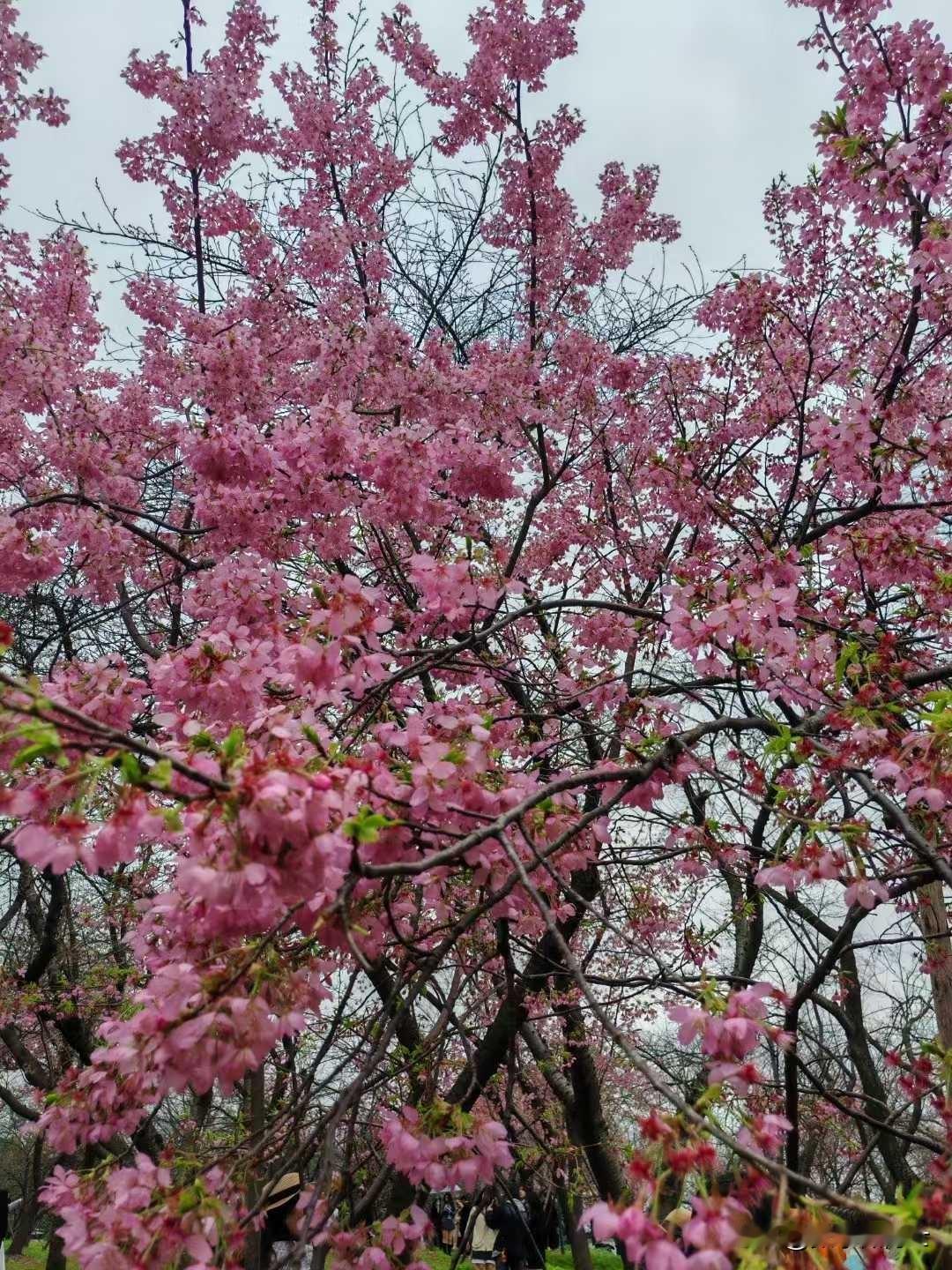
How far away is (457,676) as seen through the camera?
4.85 m

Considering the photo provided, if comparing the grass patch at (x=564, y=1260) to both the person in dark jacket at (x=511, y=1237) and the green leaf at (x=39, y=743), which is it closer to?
the person in dark jacket at (x=511, y=1237)

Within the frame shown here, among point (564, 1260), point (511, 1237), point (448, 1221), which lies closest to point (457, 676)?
point (511, 1237)

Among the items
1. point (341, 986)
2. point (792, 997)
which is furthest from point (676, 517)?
point (792, 997)

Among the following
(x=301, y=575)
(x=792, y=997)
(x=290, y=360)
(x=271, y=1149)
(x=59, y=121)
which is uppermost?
(x=59, y=121)

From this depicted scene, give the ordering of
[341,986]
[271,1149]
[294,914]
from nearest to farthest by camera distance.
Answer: [294,914] → [271,1149] → [341,986]

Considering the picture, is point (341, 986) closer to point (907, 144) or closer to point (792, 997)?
point (792, 997)

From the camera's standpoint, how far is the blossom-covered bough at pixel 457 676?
167cm

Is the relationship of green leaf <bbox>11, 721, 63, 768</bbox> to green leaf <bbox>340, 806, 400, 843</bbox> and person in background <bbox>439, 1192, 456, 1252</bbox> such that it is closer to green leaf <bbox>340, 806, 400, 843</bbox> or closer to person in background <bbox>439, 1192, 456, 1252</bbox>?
green leaf <bbox>340, 806, 400, 843</bbox>

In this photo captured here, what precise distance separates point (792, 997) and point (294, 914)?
1402 mm

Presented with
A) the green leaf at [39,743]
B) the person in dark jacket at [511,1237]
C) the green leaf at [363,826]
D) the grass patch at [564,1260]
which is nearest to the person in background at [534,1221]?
the person in dark jacket at [511,1237]

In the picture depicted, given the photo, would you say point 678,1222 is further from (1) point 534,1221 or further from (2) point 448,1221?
(2) point 448,1221

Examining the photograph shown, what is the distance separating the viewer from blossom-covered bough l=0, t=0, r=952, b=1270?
167 cm

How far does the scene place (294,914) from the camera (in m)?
1.84

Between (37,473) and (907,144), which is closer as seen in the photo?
(907,144)
